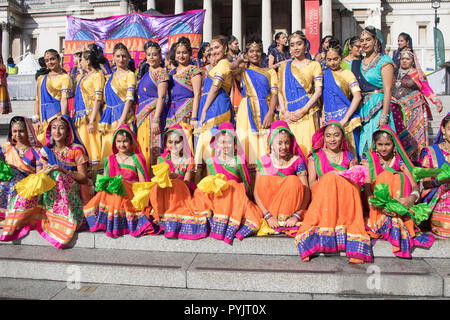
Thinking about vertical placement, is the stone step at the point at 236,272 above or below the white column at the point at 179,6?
below

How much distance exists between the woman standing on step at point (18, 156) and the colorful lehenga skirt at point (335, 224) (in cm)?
295

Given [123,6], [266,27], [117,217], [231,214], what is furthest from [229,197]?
[123,6]

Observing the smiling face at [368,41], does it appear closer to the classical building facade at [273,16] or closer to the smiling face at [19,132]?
the smiling face at [19,132]

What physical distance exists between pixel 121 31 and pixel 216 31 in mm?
21473

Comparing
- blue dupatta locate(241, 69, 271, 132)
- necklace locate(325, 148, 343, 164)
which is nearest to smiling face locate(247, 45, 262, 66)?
blue dupatta locate(241, 69, 271, 132)

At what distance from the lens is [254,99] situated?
4461 millimetres

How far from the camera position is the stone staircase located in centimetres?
272

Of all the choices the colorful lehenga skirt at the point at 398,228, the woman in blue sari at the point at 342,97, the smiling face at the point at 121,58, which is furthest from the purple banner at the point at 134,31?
the colorful lehenga skirt at the point at 398,228

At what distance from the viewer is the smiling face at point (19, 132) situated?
A: 13.1 ft

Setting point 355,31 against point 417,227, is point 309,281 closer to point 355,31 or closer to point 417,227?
point 417,227

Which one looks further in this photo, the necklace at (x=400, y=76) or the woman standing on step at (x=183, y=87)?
the necklace at (x=400, y=76)

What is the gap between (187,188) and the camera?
368cm
